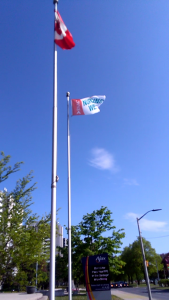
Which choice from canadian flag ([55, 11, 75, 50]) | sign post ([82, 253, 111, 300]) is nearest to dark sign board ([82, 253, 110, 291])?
sign post ([82, 253, 111, 300])

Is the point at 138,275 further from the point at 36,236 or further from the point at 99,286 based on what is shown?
the point at 36,236

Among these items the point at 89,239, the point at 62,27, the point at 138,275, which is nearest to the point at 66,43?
the point at 62,27

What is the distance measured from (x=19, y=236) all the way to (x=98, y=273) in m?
7.00

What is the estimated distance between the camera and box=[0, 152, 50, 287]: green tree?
8148 mm

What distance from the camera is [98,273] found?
13.4 meters

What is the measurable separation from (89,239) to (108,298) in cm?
1764

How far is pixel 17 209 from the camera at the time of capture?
29.1 feet

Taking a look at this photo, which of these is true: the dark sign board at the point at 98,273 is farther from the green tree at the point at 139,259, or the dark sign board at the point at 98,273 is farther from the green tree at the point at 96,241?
the green tree at the point at 139,259

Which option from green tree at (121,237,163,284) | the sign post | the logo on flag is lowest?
the sign post

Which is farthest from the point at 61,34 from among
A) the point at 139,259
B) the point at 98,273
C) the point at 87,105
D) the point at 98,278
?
the point at 139,259

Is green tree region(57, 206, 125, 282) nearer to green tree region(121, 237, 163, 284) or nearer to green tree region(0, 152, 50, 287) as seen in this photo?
green tree region(0, 152, 50, 287)

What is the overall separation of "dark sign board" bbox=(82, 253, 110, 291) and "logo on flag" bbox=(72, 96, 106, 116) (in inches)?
298

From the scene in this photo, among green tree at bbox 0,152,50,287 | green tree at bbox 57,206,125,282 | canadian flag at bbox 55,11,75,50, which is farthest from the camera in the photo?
green tree at bbox 57,206,125,282

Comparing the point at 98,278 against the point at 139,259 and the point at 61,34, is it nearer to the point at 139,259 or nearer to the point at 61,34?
the point at 61,34
